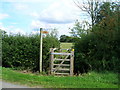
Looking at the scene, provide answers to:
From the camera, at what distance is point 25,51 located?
12977 mm

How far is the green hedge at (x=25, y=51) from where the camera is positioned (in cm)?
1284

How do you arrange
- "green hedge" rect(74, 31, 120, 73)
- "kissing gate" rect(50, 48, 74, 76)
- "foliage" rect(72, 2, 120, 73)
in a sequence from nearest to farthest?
"foliage" rect(72, 2, 120, 73) < "green hedge" rect(74, 31, 120, 73) < "kissing gate" rect(50, 48, 74, 76)

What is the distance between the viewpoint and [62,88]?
716 centimetres

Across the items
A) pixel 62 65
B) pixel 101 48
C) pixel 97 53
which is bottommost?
pixel 62 65

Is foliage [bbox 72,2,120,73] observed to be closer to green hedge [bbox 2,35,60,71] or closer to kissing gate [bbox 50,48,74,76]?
kissing gate [bbox 50,48,74,76]

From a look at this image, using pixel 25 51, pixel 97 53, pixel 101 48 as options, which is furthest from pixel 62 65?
pixel 25 51

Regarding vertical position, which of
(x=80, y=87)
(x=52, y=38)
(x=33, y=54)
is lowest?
(x=80, y=87)

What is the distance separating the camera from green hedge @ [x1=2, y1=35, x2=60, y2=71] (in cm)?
1284

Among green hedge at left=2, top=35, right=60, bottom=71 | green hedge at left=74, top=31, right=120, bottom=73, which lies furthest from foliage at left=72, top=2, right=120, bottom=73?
green hedge at left=2, top=35, right=60, bottom=71

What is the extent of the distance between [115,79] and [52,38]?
5.91 m

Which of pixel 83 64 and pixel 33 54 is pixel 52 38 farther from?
pixel 83 64

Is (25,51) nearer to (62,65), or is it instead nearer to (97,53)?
(62,65)

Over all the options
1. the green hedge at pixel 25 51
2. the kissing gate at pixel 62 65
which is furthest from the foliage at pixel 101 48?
the green hedge at pixel 25 51

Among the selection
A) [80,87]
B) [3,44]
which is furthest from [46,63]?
[80,87]
